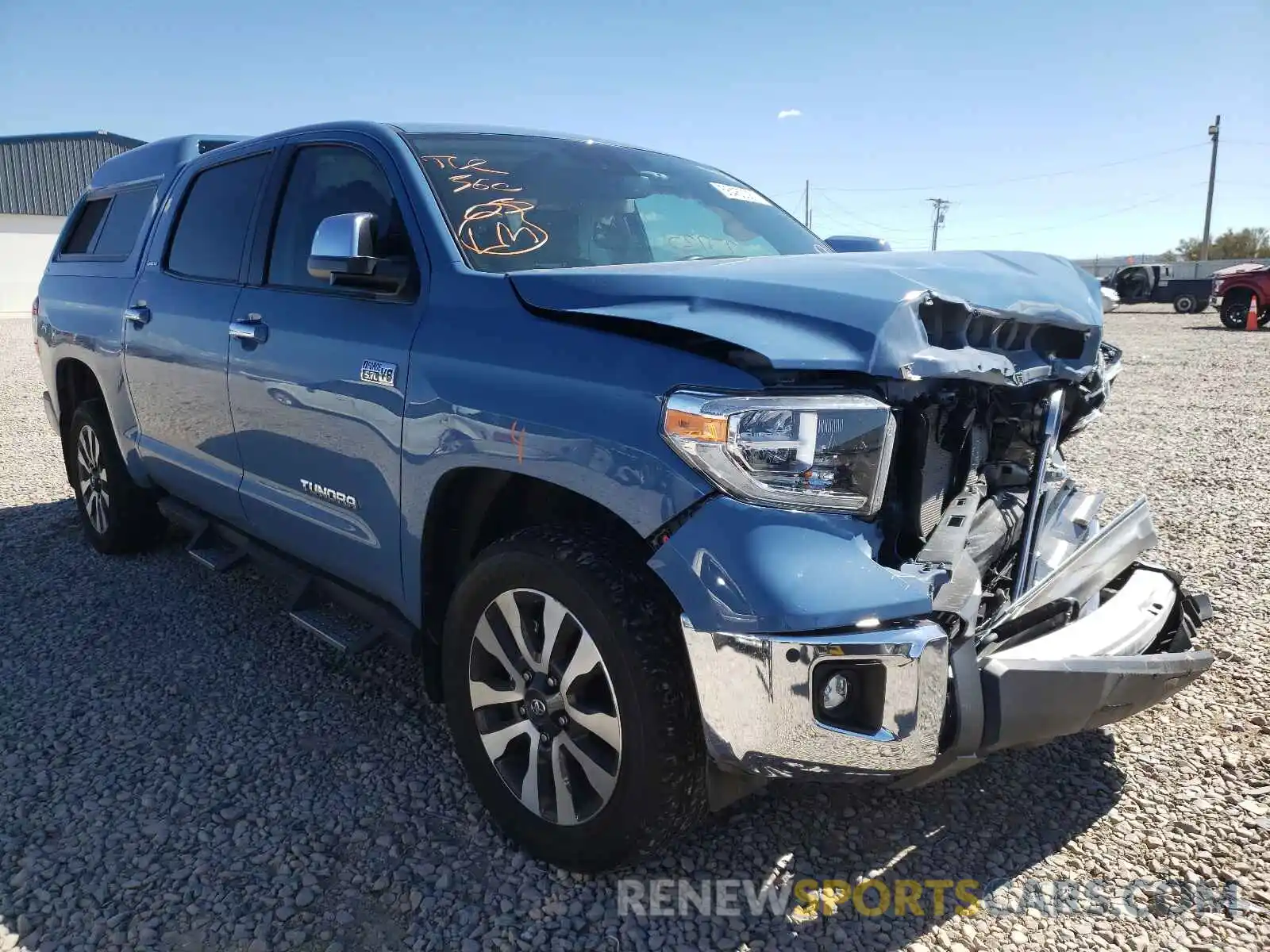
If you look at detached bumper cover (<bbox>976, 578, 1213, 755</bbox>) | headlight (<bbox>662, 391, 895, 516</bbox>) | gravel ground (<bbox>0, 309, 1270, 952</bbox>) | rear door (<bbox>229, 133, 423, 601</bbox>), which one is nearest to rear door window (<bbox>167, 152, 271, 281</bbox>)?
rear door (<bbox>229, 133, 423, 601</bbox>)

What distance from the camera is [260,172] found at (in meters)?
3.58

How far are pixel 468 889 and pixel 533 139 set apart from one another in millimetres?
2510

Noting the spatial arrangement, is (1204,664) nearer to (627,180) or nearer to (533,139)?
(627,180)

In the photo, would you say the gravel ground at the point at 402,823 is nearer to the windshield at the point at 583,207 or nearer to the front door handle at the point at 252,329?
the front door handle at the point at 252,329

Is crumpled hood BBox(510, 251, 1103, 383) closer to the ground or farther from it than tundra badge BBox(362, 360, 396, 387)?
farther from it

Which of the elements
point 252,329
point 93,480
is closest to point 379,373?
point 252,329

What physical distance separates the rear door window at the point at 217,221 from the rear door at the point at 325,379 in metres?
0.20

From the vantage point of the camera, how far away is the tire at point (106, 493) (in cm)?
479

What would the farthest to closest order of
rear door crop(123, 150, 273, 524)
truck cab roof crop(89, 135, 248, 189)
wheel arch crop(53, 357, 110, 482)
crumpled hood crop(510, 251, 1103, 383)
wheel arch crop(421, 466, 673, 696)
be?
wheel arch crop(53, 357, 110, 482)
truck cab roof crop(89, 135, 248, 189)
rear door crop(123, 150, 273, 524)
wheel arch crop(421, 466, 673, 696)
crumpled hood crop(510, 251, 1103, 383)

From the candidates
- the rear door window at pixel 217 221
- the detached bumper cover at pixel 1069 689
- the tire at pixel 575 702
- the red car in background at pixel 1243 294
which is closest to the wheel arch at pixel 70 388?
the rear door window at pixel 217 221

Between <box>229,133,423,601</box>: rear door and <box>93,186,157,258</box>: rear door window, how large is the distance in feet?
4.99

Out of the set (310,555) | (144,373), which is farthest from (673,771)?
(144,373)

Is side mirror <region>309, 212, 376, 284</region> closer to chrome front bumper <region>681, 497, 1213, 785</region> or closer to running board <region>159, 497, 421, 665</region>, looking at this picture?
running board <region>159, 497, 421, 665</region>

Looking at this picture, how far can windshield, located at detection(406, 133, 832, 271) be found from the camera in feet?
9.20
